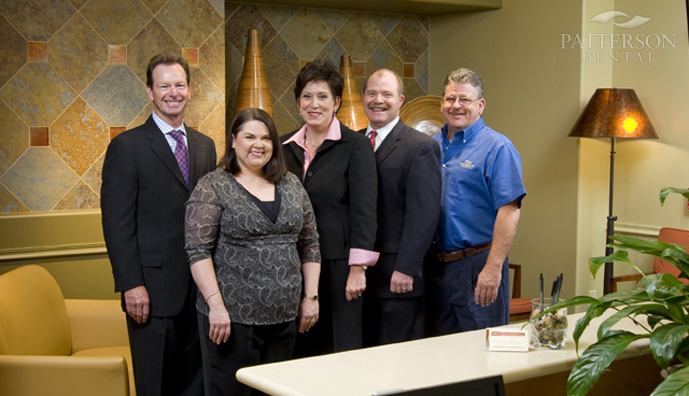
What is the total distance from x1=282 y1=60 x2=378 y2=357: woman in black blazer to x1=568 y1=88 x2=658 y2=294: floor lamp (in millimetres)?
2046

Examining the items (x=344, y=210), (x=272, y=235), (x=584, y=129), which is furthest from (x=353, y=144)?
(x=584, y=129)

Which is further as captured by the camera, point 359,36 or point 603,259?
point 359,36

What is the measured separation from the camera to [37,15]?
3701mm

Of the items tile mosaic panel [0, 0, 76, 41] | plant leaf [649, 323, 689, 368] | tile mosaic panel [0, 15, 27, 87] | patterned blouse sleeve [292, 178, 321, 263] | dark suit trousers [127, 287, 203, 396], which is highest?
tile mosaic panel [0, 0, 76, 41]

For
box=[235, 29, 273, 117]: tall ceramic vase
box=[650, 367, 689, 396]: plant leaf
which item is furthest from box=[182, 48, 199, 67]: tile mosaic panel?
box=[650, 367, 689, 396]: plant leaf

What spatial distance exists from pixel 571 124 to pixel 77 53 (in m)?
2.90

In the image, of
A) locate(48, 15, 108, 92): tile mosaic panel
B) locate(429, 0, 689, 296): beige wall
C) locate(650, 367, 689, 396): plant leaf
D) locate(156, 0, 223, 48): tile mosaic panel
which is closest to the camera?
locate(650, 367, 689, 396): plant leaf

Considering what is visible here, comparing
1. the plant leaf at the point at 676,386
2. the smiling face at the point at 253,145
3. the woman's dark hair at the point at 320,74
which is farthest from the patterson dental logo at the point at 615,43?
the plant leaf at the point at 676,386

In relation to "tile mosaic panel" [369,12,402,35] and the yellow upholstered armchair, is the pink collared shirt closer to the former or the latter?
the yellow upholstered armchair

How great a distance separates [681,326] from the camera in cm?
154

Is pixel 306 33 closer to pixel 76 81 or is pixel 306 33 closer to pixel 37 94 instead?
pixel 76 81

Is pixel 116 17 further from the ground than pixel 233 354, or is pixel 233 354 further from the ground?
pixel 116 17

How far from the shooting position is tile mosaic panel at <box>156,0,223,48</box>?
3973 mm

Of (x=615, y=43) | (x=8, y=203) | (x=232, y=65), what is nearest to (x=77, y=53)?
(x=8, y=203)
